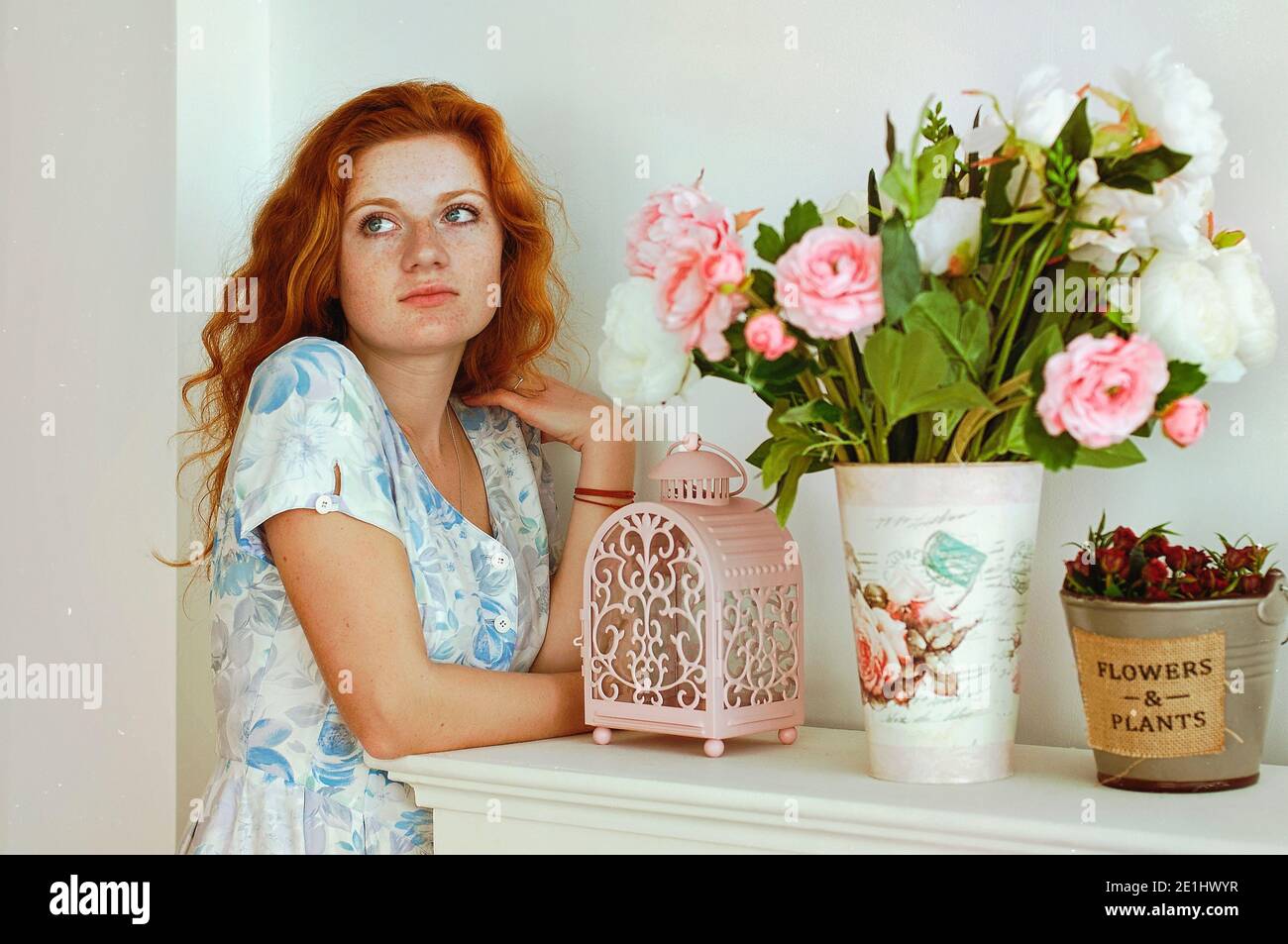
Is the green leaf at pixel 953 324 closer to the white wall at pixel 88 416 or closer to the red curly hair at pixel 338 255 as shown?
the red curly hair at pixel 338 255

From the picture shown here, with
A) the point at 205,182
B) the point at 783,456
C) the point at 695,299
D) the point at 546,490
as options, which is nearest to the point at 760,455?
the point at 783,456

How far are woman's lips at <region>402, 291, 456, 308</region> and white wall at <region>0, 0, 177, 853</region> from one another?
422 mm

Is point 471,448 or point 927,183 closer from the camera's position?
point 927,183

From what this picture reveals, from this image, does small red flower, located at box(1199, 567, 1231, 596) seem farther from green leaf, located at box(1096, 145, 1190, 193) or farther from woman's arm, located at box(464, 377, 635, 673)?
woman's arm, located at box(464, 377, 635, 673)

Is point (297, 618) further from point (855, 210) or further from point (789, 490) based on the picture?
point (855, 210)

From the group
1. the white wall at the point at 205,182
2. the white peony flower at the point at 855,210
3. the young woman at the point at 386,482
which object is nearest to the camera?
the white peony flower at the point at 855,210

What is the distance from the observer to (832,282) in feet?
2.88

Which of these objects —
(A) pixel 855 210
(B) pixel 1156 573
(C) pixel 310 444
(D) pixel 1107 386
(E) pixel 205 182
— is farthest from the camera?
(E) pixel 205 182

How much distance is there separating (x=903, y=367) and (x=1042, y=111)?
19 centimetres

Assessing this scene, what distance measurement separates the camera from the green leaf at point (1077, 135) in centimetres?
88

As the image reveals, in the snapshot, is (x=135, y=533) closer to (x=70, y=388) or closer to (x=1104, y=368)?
(x=70, y=388)

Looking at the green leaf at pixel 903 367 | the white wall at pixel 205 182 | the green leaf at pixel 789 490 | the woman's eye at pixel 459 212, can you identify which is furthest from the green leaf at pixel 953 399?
the white wall at pixel 205 182

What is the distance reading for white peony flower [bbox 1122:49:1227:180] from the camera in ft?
2.85

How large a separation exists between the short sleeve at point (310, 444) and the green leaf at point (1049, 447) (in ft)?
1.84
